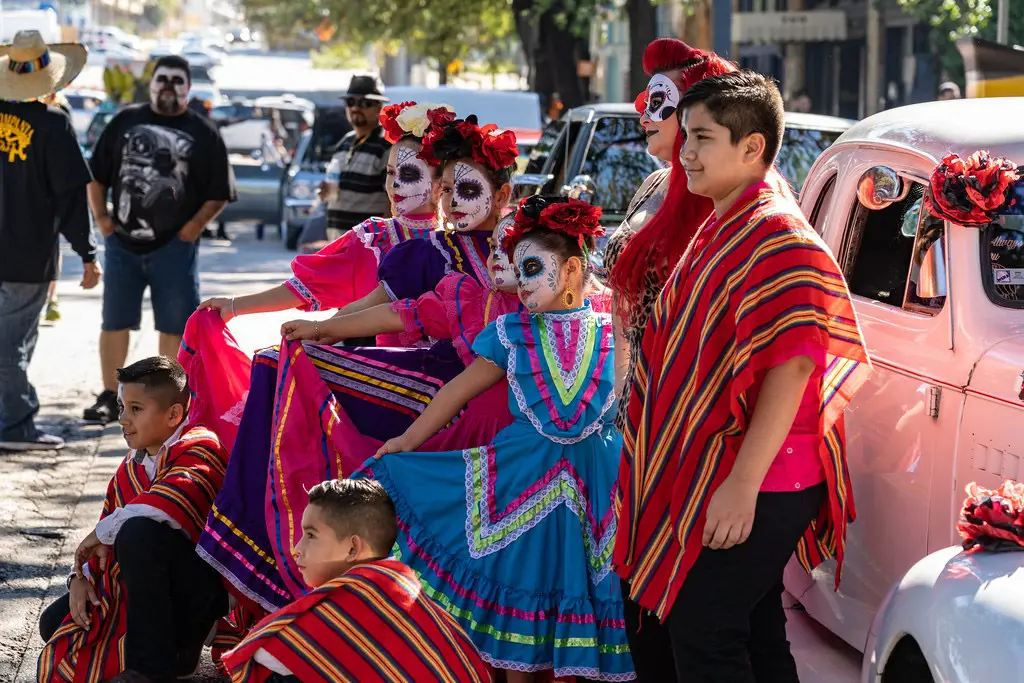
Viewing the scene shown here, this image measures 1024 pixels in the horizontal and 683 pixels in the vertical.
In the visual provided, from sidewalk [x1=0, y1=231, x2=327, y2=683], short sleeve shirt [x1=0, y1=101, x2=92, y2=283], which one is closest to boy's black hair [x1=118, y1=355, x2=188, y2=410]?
sidewalk [x1=0, y1=231, x2=327, y2=683]

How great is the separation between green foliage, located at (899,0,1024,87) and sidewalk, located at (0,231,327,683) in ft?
19.3

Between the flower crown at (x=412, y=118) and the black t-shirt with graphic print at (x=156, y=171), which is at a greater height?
the flower crown at (x=412, y=118)

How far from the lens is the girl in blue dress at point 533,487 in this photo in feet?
15.1

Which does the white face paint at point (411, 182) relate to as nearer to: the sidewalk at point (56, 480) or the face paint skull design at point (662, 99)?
the face paint skull design at point (662, 99)

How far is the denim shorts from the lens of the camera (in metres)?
9.26

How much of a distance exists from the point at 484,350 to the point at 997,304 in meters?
1.53

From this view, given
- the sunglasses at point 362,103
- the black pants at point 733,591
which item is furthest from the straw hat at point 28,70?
the black pants at point 733,591

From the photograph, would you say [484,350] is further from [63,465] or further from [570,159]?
[570,159]

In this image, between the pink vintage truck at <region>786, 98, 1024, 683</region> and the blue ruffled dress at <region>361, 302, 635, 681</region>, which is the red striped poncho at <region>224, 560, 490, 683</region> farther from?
the pink vintage truck at <region>786, 98, 1024, 683</region>

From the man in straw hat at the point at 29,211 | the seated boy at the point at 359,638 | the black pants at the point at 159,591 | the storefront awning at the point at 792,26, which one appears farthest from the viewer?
the storefront awning at the point at 792,26

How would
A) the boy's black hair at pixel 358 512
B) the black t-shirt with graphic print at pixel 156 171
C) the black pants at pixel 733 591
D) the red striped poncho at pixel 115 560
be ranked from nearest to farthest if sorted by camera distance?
the black pants at pixel 733 591
the boy's black hair at pixel 358 512
the red striped poncho at pixel 115 560
the black t-shirt with graphic print at pixel 156 171

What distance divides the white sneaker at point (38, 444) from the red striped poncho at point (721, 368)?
5.76 metres

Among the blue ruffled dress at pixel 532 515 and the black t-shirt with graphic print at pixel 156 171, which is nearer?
the blue ruffled dress at pixel 532 515

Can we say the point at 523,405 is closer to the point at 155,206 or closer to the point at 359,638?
the point at 359,638
